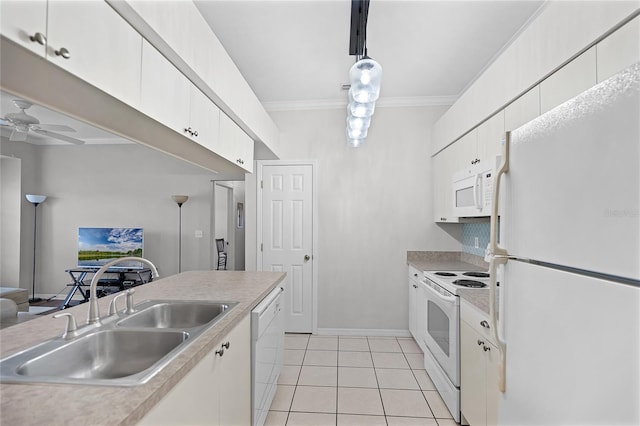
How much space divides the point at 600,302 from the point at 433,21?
7.37 feet

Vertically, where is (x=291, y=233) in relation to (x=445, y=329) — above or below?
above

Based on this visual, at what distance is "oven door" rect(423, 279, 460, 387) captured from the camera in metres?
2.23

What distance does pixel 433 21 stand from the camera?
2.37 meters

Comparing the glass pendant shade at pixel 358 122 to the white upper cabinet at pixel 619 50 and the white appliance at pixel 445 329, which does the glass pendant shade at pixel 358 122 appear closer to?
the white appliance at pixel 445 329

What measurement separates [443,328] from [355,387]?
88 cm

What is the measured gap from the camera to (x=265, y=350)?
2.14 meters

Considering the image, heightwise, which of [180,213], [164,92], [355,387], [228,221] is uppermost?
[164,92]

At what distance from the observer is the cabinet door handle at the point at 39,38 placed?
2.87ft

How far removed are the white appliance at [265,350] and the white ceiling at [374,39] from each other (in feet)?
6.53

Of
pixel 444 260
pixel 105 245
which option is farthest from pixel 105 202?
pixel 444 260

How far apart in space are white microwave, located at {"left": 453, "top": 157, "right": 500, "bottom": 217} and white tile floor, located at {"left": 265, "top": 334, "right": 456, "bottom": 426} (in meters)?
1.49

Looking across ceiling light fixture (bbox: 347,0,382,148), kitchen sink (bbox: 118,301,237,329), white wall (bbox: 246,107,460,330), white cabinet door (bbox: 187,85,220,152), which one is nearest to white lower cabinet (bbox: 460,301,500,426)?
kitchen sink (bbox: 118,301,237,329)

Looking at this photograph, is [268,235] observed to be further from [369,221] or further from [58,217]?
[58,217]

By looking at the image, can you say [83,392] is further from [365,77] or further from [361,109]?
[361,109]
